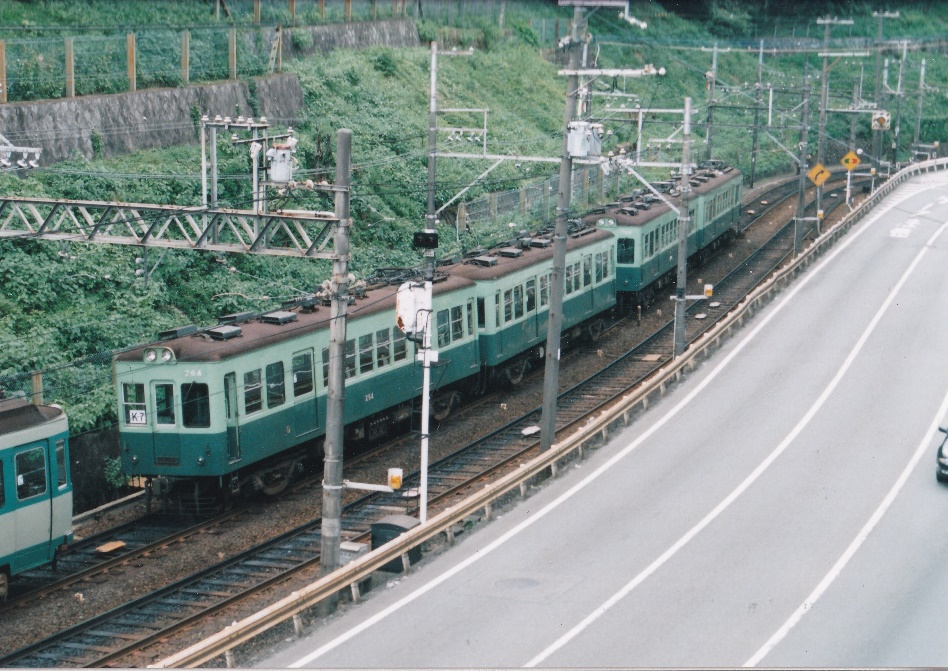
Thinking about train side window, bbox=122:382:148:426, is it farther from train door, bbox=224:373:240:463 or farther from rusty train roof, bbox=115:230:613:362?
train door, bbox=224:373:240:463

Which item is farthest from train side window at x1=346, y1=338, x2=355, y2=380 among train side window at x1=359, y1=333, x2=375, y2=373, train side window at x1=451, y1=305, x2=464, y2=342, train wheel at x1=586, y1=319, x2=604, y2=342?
train wheel at x1=586, y1=319, x2=604, y2=342

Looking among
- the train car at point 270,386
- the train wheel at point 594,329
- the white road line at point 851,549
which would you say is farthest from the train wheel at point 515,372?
the white road line at point 851,549

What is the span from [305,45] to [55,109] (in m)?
17.3

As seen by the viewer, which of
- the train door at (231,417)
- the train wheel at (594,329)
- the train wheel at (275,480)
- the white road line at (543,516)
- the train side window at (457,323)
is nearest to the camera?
the white road line at (543,516)

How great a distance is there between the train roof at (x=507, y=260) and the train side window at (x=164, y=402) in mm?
10284

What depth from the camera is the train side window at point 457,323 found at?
97.0ft

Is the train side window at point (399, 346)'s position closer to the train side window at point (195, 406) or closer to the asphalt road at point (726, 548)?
the asphalt road at point (726, 548)

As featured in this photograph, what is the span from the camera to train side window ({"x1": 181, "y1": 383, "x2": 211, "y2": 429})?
22.2m

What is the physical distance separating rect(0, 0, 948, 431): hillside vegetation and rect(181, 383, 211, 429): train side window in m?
1.76

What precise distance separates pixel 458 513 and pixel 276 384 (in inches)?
204

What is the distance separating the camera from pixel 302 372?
24297mm

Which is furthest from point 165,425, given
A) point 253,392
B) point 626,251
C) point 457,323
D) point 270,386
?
point 626,251

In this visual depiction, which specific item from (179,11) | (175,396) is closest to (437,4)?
(179,11)

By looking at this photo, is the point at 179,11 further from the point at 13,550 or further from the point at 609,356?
the point at 13,550
